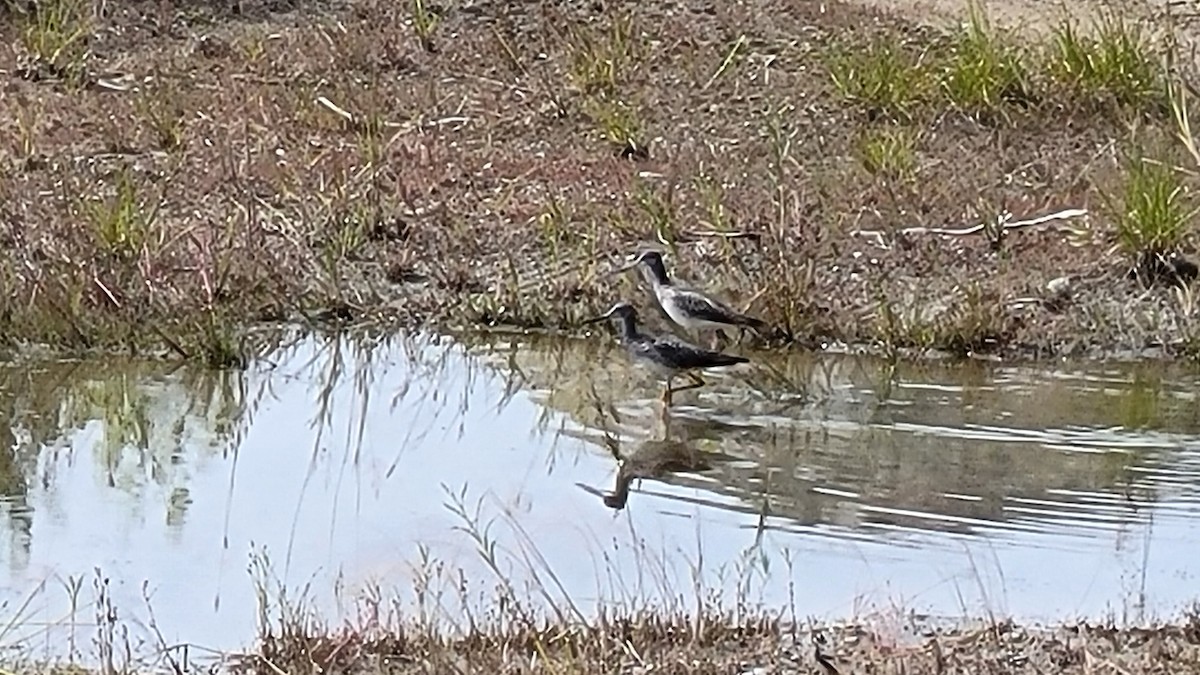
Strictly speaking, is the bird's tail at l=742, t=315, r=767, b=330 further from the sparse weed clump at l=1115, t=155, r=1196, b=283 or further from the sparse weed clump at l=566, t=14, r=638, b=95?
the sparse weed clump at l=566, t=14, r=638, b=95

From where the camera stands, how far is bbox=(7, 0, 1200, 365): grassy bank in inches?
420

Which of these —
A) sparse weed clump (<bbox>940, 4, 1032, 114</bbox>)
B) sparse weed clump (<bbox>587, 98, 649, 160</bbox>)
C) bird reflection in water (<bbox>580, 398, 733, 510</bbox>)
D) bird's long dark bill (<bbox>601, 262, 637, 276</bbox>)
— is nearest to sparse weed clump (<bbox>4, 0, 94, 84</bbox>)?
sparse weed clump (<bbox>587, 98, 649, 160</bbox>)

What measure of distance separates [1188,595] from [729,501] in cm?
177

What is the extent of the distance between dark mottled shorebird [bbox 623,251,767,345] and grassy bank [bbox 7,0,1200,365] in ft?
1.18

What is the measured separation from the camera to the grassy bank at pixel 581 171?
35.0 ft

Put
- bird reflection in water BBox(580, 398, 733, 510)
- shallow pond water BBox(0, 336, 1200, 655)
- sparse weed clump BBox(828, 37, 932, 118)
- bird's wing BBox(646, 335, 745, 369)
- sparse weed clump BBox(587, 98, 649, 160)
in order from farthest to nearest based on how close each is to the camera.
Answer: sparse weed clump BBox(828, 37, 932, 118) → sparse weed clump BBox(587, 98, 649, 160) → bird's wing BBox(646, 335, 745, 369) → bird reflection in water BBox(580, 398, 733, 510) → shallow pond water BBox(0, 336, 1200, 655)

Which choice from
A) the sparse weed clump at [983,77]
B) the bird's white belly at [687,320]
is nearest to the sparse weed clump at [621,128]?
the sparse weed clump at [983,77]

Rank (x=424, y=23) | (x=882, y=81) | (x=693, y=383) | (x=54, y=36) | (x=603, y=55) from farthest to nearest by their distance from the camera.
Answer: (x=424, y=23), (x=54, y=36), (x=603, y=55), (x=882, y=81), (x=693, y=383)

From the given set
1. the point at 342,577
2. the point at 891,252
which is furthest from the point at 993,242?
the point at 342,577

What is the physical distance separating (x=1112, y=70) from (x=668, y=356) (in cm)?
519

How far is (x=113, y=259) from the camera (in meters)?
10.9

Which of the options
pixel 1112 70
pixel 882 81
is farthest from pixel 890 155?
pixel 1112 70

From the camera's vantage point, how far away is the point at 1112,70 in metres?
13.6

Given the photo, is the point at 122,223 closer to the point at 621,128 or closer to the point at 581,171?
the point at 581,171
